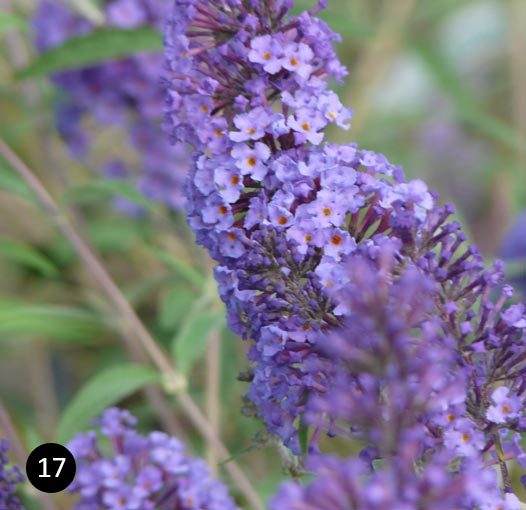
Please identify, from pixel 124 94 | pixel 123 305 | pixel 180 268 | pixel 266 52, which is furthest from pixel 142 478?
pixel 124 94

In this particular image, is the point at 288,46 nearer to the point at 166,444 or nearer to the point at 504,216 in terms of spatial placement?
the point at 166,444

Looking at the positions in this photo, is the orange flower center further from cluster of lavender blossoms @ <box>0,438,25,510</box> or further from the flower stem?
the flower stem

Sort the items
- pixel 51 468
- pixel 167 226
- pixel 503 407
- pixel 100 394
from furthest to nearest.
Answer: pixel 167 226
pixel 100 394
pixel 51 468
pixel 503 407

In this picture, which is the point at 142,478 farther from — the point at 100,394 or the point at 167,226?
the point at 167,226

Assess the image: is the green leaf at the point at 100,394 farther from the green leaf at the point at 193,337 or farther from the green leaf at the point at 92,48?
the green leaf at the point at 92,48

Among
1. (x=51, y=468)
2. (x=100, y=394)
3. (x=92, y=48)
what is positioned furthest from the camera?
(x=92, y=48)

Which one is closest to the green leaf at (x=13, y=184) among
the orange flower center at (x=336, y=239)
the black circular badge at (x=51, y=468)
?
the black circular badge at (x=51, y=468)

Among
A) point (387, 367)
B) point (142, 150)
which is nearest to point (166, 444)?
point (387, 367)
